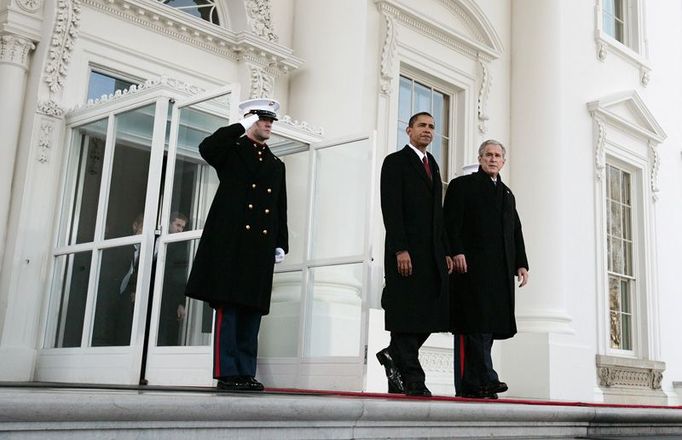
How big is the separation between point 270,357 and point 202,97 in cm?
199

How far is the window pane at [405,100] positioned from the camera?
8.75m

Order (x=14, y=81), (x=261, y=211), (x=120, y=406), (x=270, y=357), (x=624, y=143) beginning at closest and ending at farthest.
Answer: (x=120, y=406) < (x=261, y=211) < (x=14, y=81) < (x=270, y=357) < (x=624, y=143)

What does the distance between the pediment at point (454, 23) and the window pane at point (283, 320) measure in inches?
136

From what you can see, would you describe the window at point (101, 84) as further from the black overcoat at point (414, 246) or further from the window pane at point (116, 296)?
the black overcoat at point (414, 246)

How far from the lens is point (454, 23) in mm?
9469

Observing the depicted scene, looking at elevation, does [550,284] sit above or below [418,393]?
above

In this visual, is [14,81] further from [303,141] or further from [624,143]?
[624,143]

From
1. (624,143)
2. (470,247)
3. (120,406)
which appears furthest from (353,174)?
(624,143)

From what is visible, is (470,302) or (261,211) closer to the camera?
(261,211)

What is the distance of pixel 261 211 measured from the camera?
14.9 feet

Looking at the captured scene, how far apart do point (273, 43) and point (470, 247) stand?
9.60 ft

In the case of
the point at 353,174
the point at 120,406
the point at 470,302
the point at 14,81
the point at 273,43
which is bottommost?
the point at 120,406

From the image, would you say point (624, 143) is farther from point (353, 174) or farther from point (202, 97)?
point (202, 97)

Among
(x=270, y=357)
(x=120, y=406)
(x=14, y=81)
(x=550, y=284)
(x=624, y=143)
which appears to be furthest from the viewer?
(x=624, y=143)
